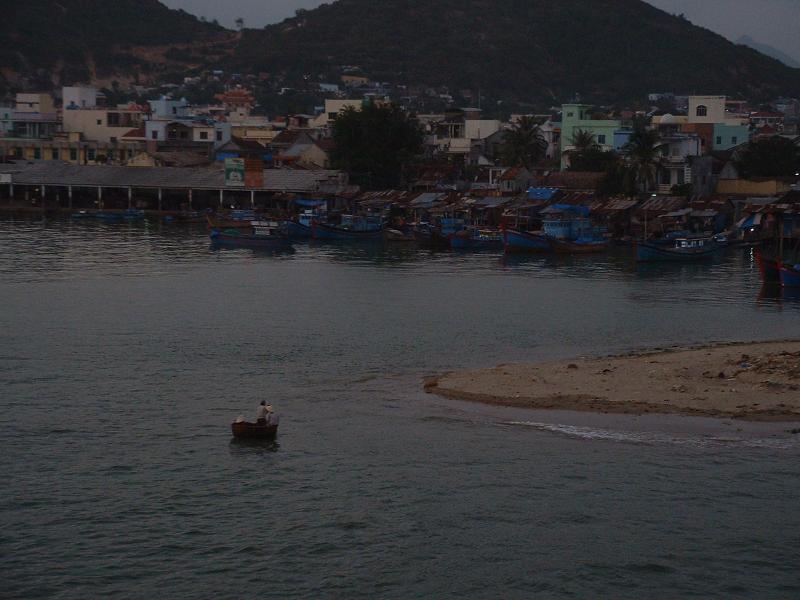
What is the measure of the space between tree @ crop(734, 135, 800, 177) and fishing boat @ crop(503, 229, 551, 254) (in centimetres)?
1907

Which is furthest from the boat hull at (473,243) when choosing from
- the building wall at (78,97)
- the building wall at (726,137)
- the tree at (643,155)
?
the building wall at (78,97)

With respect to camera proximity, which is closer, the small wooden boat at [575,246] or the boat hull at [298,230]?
the small wooden boat at [575,246]

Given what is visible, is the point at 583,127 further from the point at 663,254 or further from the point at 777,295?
the point at 777,295

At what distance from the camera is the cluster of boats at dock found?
5953 cm

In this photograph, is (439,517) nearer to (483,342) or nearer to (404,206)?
(483,342)

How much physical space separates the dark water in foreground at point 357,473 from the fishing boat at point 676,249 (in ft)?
60.0

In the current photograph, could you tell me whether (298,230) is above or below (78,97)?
below

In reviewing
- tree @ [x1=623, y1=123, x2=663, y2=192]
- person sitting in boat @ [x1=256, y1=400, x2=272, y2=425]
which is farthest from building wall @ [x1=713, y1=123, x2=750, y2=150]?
person sitting in boat @ [x1=256, y1=400, x2=272, y2=425]

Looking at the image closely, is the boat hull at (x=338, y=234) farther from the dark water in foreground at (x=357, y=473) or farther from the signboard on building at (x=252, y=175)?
the dark water in foreground at (x=357, y=473)

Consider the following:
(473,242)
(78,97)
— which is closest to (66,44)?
(78,97)

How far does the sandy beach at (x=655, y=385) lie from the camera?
83.1 feet

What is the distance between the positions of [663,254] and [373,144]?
97.3 feet

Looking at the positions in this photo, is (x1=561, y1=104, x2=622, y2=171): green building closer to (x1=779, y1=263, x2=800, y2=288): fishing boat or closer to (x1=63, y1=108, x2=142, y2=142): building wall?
(x1=63, y1=108, x2=142, y2=142): building wall

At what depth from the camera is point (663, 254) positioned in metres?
57.1
